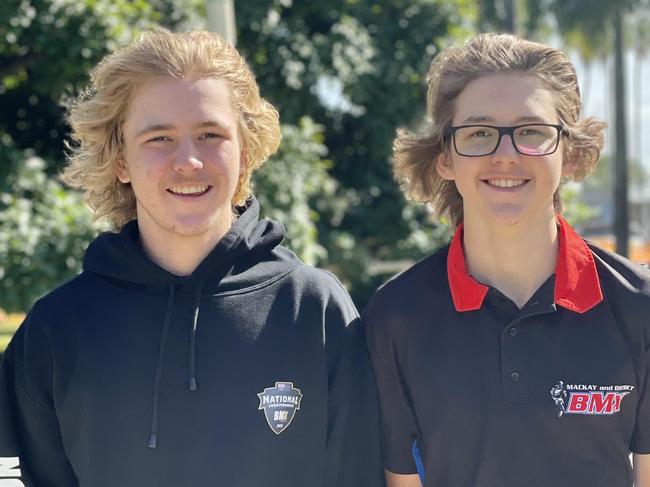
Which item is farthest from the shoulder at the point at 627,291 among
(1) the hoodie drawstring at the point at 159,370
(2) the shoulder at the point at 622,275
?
(1) the hoodie drawstring at the point at 159,370

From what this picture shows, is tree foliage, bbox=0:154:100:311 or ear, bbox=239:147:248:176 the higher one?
ear, bbox=239:147:248:176

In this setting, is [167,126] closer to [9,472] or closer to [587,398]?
[9,472]

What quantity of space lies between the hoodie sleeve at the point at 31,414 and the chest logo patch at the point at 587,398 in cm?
127

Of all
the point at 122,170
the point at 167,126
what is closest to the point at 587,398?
the point at 167,126

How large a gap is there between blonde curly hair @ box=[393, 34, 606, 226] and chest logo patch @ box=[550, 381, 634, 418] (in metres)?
0.61

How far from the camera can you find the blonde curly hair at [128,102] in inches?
95.7

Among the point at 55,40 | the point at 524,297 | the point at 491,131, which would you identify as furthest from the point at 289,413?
the point at 55,40

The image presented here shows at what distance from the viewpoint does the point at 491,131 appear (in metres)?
2.45

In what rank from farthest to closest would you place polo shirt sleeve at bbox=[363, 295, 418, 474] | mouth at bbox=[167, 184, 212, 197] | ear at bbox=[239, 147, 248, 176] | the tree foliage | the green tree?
the green tree < the tree foliage < ear at bbox=[239, 147, 248, 176] < polo shirt sleeve at bbox=[363, 295, 418, 474] < mouth at bbox=[167, 184, 212, 197]

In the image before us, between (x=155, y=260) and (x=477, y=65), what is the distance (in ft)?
3.35

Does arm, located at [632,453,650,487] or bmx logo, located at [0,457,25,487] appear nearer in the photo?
arm, located at [632,453,650,487]

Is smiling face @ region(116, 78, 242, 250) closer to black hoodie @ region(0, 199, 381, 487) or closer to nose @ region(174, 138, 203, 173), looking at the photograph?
nose @ region(174, 138, 203, 173)

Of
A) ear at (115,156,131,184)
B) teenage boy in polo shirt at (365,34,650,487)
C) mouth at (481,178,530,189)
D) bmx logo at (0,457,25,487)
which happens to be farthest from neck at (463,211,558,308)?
bmx logo at (0,457,25,487)

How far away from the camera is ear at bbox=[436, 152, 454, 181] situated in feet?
8.78
